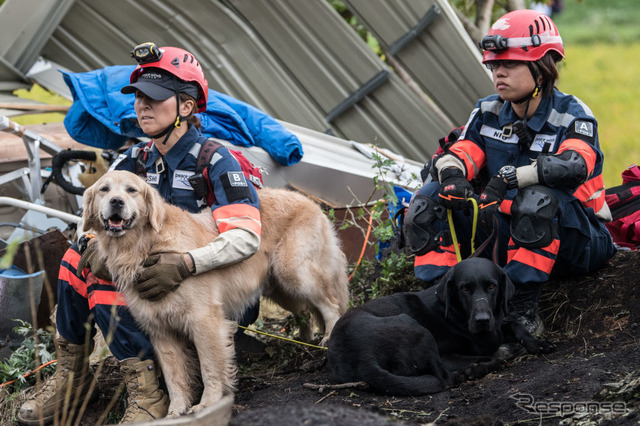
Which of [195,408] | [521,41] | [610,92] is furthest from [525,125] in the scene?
[610,92]

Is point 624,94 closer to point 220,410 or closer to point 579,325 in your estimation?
point 579,325

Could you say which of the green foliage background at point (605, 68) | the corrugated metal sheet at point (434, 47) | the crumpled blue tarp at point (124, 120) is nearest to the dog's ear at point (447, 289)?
the crumpled blue tarp at point (124, 120)

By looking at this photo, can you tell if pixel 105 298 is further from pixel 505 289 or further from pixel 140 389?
pixel 505 289

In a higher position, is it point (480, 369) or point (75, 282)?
point (480, 369)

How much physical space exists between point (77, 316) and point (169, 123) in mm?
1337

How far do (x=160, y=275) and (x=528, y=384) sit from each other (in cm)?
207

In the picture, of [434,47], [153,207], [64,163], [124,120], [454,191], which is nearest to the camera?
[153,207]

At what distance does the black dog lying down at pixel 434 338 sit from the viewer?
4.23 meters

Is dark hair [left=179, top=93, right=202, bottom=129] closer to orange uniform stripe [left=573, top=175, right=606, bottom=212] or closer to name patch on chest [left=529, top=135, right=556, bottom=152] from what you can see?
name patch on chest [left=529, top=135, right=556, bottom=152]

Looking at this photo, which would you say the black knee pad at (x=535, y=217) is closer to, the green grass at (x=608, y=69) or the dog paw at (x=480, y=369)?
the dog paw at (x=480, y=369)

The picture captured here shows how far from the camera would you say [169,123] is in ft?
15.4

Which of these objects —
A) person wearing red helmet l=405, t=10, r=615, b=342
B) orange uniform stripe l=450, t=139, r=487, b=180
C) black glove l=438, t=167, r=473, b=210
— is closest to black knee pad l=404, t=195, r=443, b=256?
person wearing red helmet l=405, t=10, r=615, b=342

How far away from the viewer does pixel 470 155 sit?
5090 mm

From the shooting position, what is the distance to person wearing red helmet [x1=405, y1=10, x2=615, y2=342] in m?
4.56
